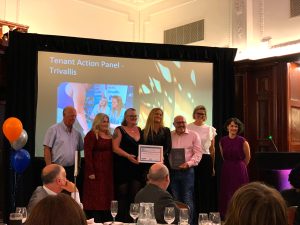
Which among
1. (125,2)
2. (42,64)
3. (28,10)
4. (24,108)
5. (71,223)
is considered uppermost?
(125,2)

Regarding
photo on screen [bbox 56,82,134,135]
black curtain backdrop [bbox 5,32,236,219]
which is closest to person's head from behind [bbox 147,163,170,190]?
black curtain backdrop [bbox 5,32,236,219]

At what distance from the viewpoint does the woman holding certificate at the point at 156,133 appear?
4.94 metres

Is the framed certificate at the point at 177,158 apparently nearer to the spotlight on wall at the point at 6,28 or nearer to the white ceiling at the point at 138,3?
the spotlight on wall at the point at 6,28

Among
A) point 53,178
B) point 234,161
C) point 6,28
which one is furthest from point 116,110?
point 53,178

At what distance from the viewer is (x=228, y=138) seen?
5617mm

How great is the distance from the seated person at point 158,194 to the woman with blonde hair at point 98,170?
5.03ft

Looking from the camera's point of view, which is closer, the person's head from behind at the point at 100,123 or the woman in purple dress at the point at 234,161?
the person's head from behind at the point at 100,123

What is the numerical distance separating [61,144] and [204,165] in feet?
6.01

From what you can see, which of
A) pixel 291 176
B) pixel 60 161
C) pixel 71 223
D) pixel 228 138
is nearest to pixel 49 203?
pixel 71 223

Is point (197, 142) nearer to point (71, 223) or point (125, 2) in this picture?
point (71, 223)

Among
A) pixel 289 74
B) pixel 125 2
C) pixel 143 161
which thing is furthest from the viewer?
pixel 125 2

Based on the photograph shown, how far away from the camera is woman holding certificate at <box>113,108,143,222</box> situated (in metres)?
4.83

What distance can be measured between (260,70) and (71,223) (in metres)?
6.66

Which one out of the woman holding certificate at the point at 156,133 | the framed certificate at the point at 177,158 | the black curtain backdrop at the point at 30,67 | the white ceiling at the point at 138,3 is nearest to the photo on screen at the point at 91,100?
the black curtain backdrop at the point at 30,67
